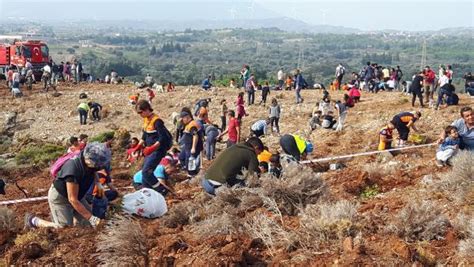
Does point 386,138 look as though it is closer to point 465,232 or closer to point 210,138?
point 210,138

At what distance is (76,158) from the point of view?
6.05m

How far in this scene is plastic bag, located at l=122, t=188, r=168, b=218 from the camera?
23.2 ft

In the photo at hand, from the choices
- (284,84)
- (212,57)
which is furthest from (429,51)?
(284,84)

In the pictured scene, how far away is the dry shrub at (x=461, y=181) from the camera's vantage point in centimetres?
716

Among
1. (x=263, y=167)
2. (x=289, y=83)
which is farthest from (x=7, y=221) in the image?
(x=289, y=83)

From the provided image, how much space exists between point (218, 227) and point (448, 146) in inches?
197

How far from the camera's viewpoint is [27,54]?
3469 centimetres

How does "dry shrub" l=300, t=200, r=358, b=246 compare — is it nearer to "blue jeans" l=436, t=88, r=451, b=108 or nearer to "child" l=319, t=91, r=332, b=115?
"blue jeans" l=436, t=88, r=451, b=108

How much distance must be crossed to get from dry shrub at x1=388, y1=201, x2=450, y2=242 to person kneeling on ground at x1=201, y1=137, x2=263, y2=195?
76.1 inches

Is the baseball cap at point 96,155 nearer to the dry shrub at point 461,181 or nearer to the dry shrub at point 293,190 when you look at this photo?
the dry shrub at point 293,190

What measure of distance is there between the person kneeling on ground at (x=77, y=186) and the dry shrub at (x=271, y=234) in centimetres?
164

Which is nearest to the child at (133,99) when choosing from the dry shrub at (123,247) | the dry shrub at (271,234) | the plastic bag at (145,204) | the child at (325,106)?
the child at (325,106)

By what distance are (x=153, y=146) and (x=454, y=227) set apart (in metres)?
4.23

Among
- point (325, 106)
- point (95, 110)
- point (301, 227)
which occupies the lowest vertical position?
point (95, 110)
